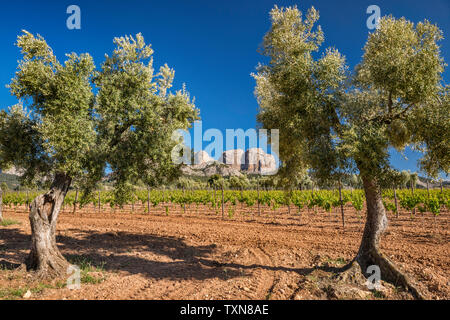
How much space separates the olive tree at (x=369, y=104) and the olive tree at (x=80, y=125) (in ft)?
18.1

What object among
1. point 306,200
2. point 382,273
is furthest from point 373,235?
point 306,200

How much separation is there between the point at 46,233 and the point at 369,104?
1383cm

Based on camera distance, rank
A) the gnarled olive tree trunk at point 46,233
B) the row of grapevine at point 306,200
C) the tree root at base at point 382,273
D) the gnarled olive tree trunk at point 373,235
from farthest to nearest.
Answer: the row of grapevine at point 306,200 → the gnarled olive tree trunk at point 46,233 → the gnarled olive tree trunk at point 373,235 → the tree root at base at point 382,273

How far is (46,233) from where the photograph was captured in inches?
388

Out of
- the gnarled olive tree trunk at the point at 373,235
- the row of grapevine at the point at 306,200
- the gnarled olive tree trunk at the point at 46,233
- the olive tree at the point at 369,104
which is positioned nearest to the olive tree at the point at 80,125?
the gnarled olive tree trunk at the point at 46,233

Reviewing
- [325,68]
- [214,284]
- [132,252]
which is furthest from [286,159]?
[132,252]

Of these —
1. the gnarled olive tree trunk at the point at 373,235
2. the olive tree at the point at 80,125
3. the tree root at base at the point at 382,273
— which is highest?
the olive tree at the point at 80,125

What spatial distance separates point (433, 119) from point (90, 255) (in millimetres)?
16144

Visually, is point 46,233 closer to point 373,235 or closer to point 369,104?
point 373,235

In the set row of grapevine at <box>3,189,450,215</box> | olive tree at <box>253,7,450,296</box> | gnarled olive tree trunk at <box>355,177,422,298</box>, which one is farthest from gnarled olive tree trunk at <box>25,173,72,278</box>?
gnarled olive tree trunk at <box>355,177,422,298</box>

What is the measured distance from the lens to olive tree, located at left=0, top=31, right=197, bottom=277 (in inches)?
374

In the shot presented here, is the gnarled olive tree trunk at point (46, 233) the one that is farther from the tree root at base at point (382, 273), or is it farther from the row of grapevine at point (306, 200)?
the tree root at base at point (382, 273)

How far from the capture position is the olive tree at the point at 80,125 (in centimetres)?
949

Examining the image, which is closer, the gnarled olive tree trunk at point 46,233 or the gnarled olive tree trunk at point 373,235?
the gnarled olive tree trunk at point 373,235
